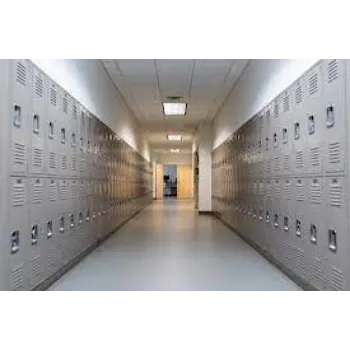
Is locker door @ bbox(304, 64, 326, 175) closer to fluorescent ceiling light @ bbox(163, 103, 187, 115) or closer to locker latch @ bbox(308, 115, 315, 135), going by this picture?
locker latch @ bbox(308, 115, 315, 135)

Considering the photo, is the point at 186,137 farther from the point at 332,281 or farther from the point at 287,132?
the point at 332,281

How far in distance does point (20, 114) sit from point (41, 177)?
742 millimetres

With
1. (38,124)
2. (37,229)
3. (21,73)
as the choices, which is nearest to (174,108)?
(38,124)

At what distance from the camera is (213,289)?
3.86 meters

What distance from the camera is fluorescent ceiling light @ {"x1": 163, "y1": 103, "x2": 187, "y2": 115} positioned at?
10.7 metres

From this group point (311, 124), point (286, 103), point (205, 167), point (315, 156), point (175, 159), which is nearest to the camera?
Answer: point (315, 156)

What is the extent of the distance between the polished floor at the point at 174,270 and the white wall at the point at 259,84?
→ 6.75 feet

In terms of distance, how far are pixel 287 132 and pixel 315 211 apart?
3.79 ft

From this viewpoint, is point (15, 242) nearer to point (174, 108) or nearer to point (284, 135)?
point (284, 135)

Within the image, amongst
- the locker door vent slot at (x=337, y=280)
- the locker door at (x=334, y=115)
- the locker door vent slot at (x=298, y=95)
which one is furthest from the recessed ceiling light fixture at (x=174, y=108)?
the locker door vent slot at (x=337, y=280)

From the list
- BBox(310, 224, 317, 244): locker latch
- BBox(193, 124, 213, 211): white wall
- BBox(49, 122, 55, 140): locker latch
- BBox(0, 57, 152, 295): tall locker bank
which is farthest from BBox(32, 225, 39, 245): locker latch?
BBox(193, 124, 213, 211): white wall

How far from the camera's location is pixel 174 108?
11.2m

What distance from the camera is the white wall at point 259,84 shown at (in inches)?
173
